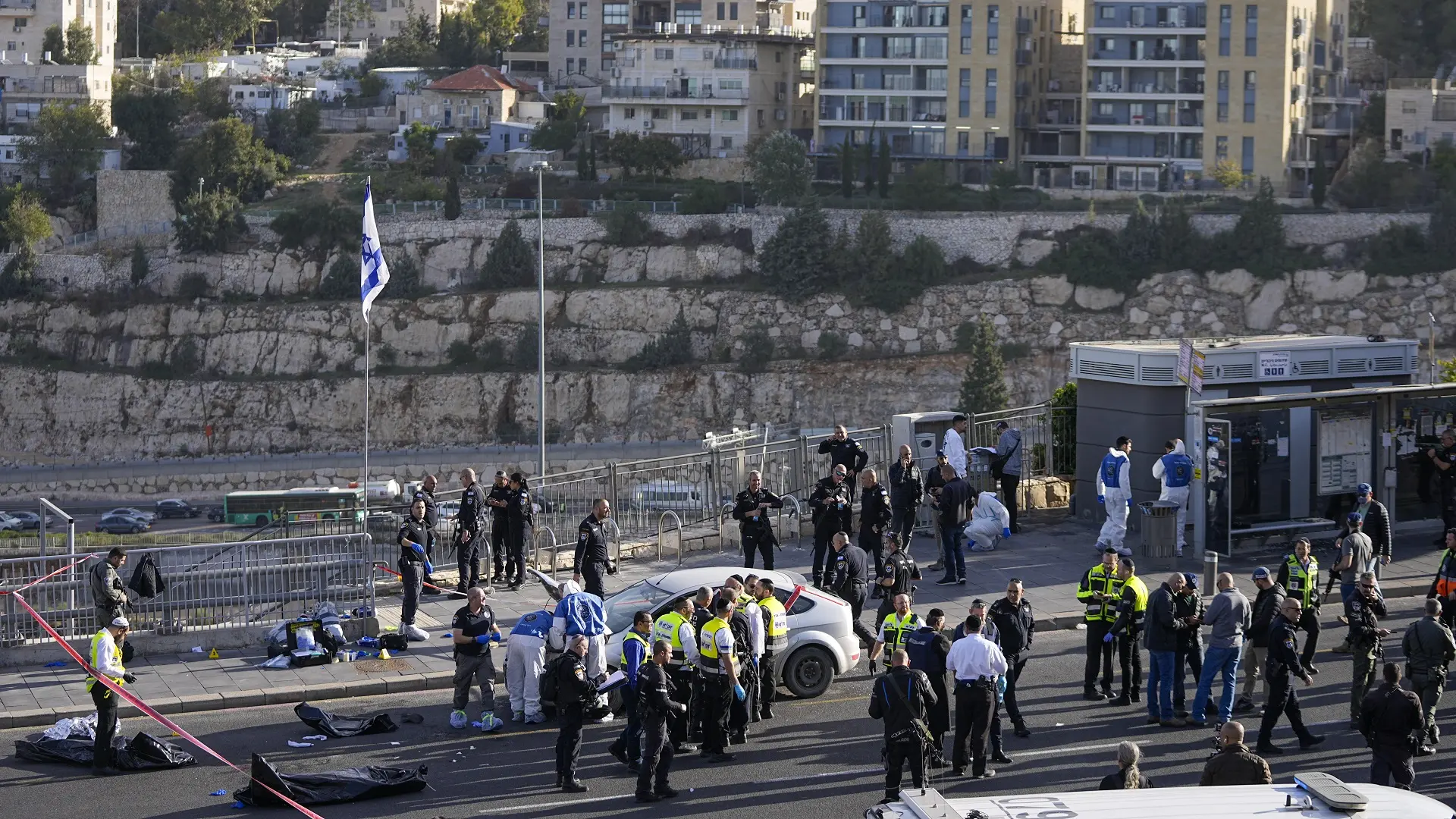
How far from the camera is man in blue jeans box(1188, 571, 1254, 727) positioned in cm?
1534

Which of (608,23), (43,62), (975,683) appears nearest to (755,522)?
(975,683)

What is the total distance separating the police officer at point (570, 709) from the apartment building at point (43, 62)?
285ft

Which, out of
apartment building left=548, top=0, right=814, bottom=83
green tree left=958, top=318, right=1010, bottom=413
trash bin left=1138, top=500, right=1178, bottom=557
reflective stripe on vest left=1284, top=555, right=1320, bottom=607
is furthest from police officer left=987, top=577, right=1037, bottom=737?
apartment building left=548, top=0, right=814, bottom=83

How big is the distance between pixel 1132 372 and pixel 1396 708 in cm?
1117

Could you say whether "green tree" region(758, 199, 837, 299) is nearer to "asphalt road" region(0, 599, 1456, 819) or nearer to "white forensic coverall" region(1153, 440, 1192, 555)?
"white forensic coverall" region(1153, 440, 1192, 555)

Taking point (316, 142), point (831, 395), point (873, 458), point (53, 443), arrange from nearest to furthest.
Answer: point (873, 458), point (831, 395), point (53, 443), point (316, 142)

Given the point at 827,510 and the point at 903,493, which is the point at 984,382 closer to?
the point at 903,493

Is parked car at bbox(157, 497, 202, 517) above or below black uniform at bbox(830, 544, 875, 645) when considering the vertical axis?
below

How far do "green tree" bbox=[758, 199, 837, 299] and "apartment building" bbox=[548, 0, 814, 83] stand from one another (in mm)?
24246

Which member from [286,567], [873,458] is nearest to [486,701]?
[286,567]

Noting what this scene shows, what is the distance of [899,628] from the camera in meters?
15.5

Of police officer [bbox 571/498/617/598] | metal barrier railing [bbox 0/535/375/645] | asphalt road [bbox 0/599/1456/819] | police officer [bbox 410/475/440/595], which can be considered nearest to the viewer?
asphalt road [bbox 0/599/1456/819]

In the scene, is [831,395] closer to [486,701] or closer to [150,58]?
[486,701]

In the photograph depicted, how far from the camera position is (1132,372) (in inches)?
938
